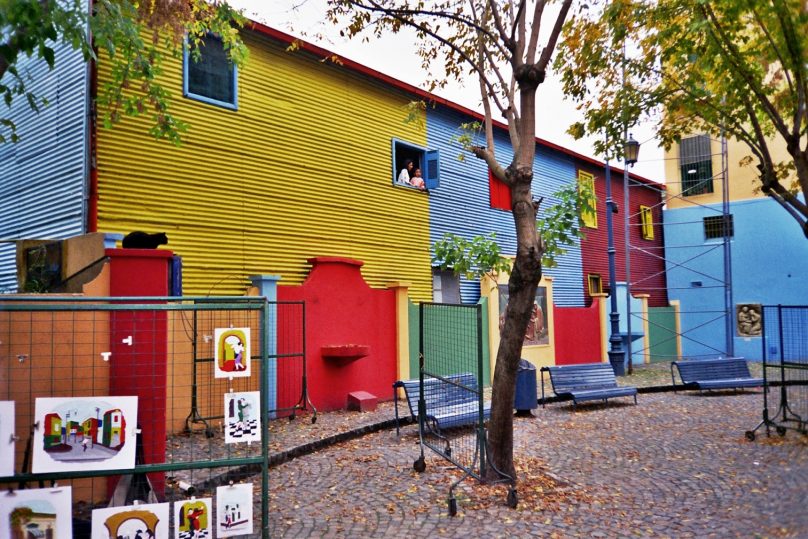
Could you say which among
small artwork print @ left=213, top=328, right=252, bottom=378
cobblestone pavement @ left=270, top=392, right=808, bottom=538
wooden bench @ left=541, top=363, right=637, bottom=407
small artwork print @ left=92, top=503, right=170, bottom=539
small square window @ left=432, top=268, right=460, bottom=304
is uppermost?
small square window @ left=432, top=268, right=460, bottom=304

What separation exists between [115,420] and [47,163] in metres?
7.33

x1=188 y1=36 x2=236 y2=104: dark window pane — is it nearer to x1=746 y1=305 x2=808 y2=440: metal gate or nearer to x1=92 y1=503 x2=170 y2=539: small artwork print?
x1=92 y1=503 x2=170 y2=539: small artwork print

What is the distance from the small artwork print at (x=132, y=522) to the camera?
4066 millimetres

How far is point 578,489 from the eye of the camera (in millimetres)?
6730

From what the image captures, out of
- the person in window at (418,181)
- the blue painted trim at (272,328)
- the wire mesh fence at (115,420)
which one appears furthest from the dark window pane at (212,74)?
the wire mesh fence at (115,420)

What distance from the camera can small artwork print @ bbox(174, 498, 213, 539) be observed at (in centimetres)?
429

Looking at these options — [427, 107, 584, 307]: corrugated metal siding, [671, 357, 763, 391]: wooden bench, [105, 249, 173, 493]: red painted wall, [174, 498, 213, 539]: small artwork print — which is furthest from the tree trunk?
[671, 357, 763, 391]: wooden bench

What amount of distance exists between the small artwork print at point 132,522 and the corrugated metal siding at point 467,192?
11.9 meters

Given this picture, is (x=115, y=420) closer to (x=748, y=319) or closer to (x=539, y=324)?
(x=539, y=324)

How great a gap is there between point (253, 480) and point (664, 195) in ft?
77.8

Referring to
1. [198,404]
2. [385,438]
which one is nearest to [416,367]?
[385,438]

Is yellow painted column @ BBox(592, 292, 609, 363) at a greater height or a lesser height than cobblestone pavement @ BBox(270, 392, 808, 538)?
greater

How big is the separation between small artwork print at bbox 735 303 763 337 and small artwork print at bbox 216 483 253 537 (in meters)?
23.0

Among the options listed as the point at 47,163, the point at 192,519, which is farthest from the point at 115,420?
the point at 47,163
